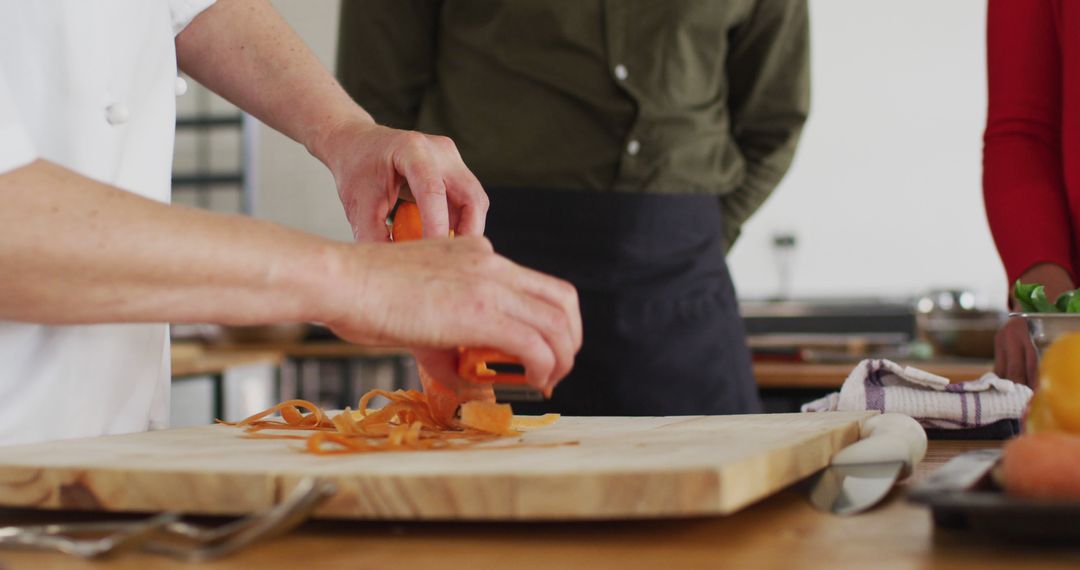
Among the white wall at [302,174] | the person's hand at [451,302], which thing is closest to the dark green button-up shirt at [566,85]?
the person's hand at [451,302]

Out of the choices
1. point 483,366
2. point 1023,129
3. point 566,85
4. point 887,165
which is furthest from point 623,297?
point 887,165

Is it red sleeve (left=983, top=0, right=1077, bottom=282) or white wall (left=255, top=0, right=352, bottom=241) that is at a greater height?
white wall (left=255, top=0, right=352, bottom=241)

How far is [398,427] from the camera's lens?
0.91 meters

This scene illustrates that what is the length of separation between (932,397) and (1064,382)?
0.38m

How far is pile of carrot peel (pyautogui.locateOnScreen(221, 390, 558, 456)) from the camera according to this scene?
0.84 m

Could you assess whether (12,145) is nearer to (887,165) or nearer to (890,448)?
(890,448)

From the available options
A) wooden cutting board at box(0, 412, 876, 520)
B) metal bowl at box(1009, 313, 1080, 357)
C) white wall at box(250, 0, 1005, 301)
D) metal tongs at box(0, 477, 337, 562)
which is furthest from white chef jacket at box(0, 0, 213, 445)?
white wall at box(250, 0, 1005, 301)

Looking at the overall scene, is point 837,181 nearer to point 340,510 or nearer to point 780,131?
point 780,131

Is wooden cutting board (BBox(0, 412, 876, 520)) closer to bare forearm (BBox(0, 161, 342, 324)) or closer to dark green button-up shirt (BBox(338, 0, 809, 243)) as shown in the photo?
bare forearm (BBox(0, 161, 342, 324))

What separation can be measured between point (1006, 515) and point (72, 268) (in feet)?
1.83

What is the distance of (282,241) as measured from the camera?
77 cm

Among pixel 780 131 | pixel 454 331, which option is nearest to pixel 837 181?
pixel 780 131

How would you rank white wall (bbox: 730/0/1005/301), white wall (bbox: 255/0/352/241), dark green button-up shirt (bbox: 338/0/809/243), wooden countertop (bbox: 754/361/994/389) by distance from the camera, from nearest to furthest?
1. wooden countertop (bbox: 754/361/994/389)
2. dark green button-up shirt (bbox: 338/0/809/243)
3. white wall (bbox: 730/0/1005/301)
4. white wall (bbox: 255/0/352/241)

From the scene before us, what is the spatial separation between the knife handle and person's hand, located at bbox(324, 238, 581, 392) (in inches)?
7.9
